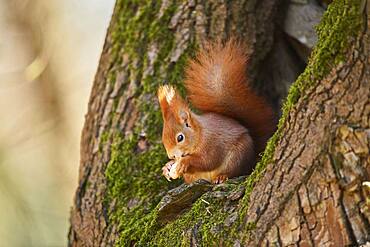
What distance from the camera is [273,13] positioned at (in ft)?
9.14

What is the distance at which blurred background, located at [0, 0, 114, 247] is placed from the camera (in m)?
4.55

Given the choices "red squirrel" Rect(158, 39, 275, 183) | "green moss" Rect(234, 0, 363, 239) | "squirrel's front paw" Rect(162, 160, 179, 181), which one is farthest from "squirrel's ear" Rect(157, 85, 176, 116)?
"green moss" Rect(234, 0, 363, 239)

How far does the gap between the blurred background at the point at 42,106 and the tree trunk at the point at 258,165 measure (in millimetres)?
1924

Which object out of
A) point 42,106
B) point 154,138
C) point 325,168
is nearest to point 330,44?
point 325,168

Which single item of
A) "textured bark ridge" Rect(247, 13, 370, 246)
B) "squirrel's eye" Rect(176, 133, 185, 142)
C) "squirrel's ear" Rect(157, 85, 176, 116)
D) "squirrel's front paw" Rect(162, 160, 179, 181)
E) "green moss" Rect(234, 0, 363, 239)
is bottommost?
"squirrel's front paw" Rect(162, 160, 179, 181)

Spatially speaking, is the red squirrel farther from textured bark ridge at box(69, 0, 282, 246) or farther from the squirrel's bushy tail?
textured bark ridge at box(69, 0, 282, 246)

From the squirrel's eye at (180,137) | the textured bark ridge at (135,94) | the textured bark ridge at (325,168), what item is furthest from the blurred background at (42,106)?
the textured bark ridge at (325,168)

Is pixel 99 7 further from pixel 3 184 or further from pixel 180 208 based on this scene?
pixel 180 208

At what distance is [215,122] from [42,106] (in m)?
2.75

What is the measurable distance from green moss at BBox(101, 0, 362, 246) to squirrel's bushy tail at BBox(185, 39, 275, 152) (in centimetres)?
21

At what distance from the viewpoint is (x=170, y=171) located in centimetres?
219

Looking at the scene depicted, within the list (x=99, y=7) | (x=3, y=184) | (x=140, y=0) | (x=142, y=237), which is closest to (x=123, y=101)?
(x=140, y=0)

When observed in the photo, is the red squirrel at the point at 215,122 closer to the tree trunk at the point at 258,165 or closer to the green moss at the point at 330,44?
the tree trunk at the point at 258,165

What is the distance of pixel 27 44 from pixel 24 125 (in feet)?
1.74
